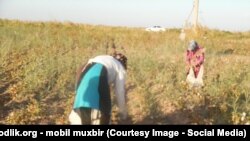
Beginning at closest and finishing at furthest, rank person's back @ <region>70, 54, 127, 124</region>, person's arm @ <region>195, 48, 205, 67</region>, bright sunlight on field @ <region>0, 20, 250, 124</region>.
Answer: person's back @ <region>70, 54, 127, 124</region>
bright sunlight on field @ <region>0, 20, 250, 124</region>
person's arm @ <region>195, 48, 205, 67</region>

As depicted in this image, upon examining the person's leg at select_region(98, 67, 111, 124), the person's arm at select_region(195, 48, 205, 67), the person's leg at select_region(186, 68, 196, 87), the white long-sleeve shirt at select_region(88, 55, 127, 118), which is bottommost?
the person's leg at select_region(98, 67, 111, 124)

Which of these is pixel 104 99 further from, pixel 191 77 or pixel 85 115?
pixel 191 77

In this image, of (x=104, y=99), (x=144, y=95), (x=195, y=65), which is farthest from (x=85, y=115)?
(x=195, y=65)

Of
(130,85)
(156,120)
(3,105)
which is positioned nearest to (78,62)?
(130,85)

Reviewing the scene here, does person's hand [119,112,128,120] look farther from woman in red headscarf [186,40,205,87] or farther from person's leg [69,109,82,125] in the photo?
woman in red headscarf [186,40,205,87]

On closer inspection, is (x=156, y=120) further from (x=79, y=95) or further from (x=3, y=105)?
(x=3, y=105)

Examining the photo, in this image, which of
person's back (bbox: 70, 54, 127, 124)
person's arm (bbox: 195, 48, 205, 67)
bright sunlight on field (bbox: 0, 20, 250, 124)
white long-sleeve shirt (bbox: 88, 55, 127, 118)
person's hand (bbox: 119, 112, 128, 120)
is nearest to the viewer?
person's back (bbox: 70, 54, 127, 124)

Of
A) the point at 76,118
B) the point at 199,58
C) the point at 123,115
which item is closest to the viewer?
the point at 76,118

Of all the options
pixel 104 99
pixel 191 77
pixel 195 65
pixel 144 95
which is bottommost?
pixel 104 99

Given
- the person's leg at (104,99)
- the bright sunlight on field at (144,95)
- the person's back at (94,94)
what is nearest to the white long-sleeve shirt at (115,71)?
the person's back at (94,94)

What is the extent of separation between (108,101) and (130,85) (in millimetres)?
4720

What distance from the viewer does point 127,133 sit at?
16.7 ft

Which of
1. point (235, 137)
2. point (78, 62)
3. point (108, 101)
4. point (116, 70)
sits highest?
point (78, 62)

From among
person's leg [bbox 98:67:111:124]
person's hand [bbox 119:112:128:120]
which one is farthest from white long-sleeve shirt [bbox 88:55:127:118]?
person's hand [bbox 119:112:128:120]
